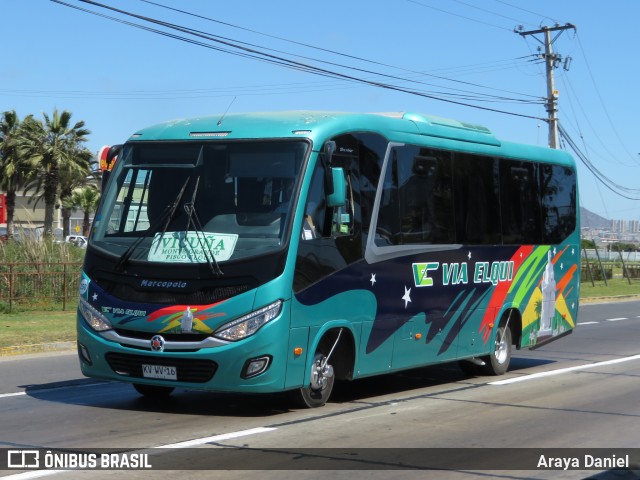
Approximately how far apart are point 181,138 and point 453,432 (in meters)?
4.29

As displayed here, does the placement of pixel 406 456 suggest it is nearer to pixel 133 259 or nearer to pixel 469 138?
pixel 133 259

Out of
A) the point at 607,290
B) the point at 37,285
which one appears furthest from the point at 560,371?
the point at 607,290

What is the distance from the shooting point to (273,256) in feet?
33.8

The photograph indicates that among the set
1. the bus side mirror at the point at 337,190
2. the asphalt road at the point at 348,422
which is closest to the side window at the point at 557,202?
the asphalt road at the point at 348,422

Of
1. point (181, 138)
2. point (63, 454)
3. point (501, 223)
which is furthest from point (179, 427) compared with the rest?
point (501, 223)

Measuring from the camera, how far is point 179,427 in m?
10.0

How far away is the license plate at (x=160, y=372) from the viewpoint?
10.4 metres

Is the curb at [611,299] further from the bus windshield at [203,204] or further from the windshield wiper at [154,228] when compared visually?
the windshield wiper at [154,228]

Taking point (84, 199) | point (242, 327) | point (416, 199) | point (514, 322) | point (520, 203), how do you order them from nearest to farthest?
1. point (242, 327)
2. point (416, 199)
3. point (520, 203)
4. point (514, 322)
5. point (84, 199)

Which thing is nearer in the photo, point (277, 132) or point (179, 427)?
point (179, 427)

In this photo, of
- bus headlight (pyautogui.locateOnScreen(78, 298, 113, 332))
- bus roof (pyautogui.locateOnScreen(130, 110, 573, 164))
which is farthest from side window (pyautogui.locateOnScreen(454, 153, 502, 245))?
bus headlight (pyautogui.locateOnScreen(78, 298, 113, 332))

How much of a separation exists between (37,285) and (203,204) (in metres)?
18.0

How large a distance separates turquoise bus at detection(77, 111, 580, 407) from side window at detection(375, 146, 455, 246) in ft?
0.09

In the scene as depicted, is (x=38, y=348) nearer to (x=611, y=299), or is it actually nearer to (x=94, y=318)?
(x=94, y=318)
